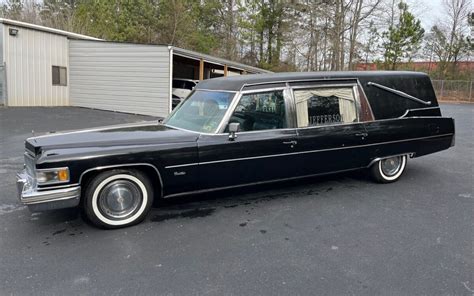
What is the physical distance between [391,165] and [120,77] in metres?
14.3

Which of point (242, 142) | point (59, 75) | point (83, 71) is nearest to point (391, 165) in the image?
point (242, 142)

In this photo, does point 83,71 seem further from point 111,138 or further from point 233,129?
point 233,129

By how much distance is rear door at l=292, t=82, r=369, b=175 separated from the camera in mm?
5012

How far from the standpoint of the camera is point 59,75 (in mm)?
18281

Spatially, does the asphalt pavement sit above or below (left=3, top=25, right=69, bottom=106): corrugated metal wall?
below

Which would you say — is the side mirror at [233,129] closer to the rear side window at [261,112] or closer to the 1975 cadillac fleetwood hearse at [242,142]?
the 1975 cadillac fleetwood hearse at [242,142]

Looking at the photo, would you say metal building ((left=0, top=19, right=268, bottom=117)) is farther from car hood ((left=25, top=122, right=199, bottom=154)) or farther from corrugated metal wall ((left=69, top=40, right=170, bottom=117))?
car hood ((left=25, top=122, right=199, bottom=154))

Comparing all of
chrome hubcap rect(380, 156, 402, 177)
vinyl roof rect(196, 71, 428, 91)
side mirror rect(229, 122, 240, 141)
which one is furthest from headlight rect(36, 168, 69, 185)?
chrome hubcap rect(380, 156, 402, 177)

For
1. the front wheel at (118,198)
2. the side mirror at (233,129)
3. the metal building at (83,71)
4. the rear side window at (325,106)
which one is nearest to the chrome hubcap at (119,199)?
the front wheel at (118,198)

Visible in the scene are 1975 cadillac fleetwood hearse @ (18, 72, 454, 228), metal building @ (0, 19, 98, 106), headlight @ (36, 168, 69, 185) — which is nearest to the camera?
headlight @ (36, 168, 69, 185)

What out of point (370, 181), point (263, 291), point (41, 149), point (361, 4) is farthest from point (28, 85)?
point (361, 4)

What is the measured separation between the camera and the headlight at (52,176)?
364 centimetres

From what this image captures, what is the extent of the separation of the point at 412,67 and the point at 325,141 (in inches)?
1552

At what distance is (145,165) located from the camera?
4.06 metres
